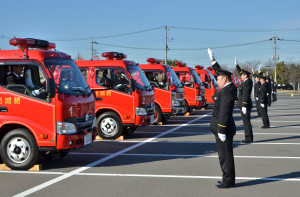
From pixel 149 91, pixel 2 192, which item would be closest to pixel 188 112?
pixel 149 91

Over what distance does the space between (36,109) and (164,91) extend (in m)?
8.48

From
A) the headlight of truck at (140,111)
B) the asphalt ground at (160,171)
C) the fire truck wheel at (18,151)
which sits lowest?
the asphalt ground at (160,171)

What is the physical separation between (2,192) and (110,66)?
21.2 feet

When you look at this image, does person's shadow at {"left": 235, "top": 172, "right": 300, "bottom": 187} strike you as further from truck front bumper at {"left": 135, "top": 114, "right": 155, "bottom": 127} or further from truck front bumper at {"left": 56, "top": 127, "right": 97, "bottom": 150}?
truck front bumper at {"left": 135, "top": 114, "right": 155, "bottom": 127}

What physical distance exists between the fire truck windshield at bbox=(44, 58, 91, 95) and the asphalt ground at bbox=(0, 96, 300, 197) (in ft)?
5.14

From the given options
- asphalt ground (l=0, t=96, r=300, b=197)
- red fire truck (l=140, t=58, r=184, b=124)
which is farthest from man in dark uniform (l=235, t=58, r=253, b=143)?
red fire truck (l=140, t=58, r=184, b=124)

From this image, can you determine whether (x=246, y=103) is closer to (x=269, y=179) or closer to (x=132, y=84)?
(x=132, y=84)

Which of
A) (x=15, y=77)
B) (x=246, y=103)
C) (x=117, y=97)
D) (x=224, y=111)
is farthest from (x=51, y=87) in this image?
(x=246, y=103)

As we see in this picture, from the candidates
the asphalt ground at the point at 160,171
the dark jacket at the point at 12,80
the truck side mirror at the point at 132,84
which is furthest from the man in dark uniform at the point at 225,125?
the truck side mirror at the point at 132,84

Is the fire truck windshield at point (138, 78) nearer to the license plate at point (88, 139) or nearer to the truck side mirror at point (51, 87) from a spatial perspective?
Result: the license plate at point (88, 139)

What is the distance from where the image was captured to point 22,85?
23.3 ft

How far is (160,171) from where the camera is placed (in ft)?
22.7

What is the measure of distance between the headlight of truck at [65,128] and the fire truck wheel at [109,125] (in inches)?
156

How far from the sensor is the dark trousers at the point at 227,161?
5793 mm
